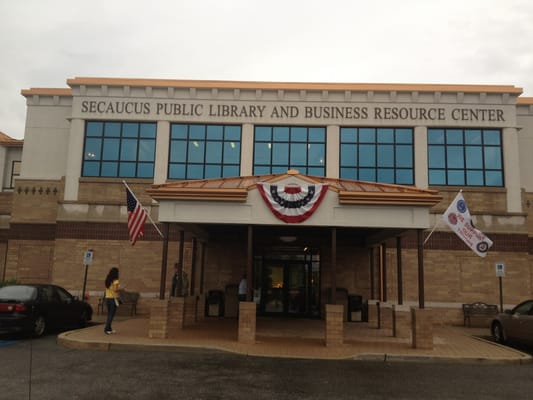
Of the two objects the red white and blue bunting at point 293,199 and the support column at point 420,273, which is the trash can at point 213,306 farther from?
the support column at point 420,273

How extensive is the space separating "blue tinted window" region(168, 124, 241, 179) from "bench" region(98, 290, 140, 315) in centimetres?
550

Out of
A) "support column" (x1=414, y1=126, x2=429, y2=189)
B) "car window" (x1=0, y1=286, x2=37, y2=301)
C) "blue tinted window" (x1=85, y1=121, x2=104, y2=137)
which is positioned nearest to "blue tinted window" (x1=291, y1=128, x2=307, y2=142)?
"support column" (x1=414, y1=126, x2=429, y2=189)

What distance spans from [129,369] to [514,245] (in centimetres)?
1761

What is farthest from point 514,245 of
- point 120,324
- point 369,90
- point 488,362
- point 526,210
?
point 120,324

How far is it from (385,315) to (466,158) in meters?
8.97

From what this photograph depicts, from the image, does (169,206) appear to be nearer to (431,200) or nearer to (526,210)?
(431,200)

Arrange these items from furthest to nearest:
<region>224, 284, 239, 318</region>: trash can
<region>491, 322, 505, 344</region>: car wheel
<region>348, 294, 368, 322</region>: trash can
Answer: <region>224, 284, 239, 318</region>: trash can → <region>348, 294, 368, 322</region>: trash can → <region>491, 322, 505, 344</region>: car wheel

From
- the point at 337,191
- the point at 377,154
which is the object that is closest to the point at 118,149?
the point at 377,154

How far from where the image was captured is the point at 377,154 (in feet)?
72.0

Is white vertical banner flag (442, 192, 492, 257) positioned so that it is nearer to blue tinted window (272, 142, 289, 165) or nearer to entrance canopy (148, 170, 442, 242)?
entrance canopy (148, 170, 442, 242)

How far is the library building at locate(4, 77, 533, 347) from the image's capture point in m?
20.8

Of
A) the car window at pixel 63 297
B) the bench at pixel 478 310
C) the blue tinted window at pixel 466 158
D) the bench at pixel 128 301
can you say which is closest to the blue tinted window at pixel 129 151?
the bench at pixel 128 301

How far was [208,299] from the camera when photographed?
20.7 meters

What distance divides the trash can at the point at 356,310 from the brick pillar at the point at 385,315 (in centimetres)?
271
